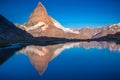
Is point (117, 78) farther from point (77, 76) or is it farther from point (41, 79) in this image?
point (41, 79)

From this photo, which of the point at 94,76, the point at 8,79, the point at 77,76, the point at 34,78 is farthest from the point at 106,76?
the point at 8,79

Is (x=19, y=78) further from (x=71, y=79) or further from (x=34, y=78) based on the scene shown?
(x=71, y=79)

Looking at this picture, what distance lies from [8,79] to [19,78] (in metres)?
0.97

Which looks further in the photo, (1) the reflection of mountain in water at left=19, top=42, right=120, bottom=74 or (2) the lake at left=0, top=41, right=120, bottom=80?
(1) the reflection of mountain in water at left=19, top=42, right=120, bottom=74

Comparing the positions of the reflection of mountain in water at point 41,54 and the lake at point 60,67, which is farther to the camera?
the reflection of mountain in water at point 41,54

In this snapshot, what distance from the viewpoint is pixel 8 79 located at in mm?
21375

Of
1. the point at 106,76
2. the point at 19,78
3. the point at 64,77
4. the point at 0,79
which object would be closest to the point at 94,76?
the point at 106,76

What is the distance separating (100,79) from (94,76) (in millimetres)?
1571

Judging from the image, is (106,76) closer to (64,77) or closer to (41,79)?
(64,77)

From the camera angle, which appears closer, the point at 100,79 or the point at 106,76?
the point at 100,79

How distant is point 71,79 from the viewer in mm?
21328

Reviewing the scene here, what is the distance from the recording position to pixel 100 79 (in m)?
21.0

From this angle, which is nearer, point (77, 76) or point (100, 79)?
point (100, 79)

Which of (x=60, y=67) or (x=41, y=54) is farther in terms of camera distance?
(x=41, y=54)
